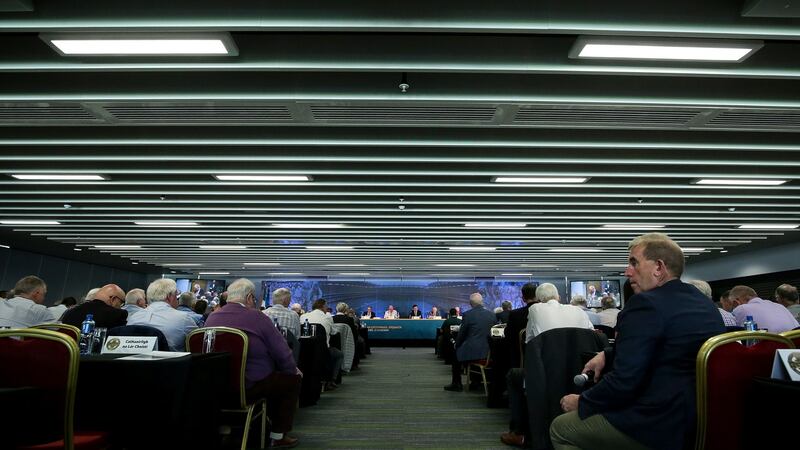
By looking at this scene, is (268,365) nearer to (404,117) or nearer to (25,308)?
(404,117)

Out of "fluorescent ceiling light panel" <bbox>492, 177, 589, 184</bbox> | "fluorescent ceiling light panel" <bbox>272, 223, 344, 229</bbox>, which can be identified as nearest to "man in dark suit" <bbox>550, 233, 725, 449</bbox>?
"fluorescent ceiling light panel" <bbox>492, 177, 589, 184</bbox>

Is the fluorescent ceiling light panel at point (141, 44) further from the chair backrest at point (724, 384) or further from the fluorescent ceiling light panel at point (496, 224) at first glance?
the fluorescent ceiling light panel at point (496, 224)

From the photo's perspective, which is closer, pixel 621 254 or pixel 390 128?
pixel 390 128

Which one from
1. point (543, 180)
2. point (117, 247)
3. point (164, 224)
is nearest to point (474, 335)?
point (543, 180)

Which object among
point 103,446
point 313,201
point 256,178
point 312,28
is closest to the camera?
point 103,446

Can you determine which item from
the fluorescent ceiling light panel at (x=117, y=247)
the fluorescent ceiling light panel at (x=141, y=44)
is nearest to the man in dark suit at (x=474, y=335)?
the fluorescent ceiling light panel at (x=141, y=44)

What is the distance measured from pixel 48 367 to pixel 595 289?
2109 centimetres

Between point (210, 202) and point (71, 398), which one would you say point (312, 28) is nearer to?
point (71, 398)

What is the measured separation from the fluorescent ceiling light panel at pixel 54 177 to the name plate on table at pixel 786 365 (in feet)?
26.9

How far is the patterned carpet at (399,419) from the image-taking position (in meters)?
3.74

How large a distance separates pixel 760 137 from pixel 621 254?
8.93m

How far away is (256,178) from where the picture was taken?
7.09m

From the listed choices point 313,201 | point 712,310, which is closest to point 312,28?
point 712,310

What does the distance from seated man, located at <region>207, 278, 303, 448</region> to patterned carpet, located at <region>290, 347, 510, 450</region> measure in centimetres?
28
